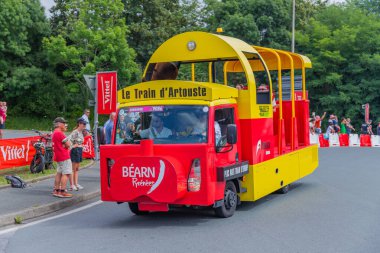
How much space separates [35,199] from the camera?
11977 mm

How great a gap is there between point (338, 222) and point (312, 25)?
4185 centimetres

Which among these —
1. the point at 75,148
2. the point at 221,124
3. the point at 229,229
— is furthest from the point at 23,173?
the point at 229,229

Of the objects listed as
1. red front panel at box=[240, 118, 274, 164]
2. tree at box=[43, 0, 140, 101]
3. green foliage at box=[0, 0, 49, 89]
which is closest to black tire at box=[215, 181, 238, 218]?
red front panel at box=[240, 118, 274, 164]

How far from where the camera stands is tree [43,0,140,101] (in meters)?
43.2

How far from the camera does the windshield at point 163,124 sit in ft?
31.2

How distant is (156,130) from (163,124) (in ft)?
0.51

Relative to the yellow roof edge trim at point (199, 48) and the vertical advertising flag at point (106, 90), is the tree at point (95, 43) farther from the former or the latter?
the yellow roof edge trim at point (199, 48)

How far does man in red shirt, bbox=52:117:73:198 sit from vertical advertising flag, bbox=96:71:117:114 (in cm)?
607

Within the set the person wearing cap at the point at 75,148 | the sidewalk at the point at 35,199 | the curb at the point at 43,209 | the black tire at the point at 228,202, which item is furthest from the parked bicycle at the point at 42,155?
the black tire at the point at 228,202

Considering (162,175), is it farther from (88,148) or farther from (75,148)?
(88,148)

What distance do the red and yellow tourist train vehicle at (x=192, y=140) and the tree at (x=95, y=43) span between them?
3202 centimetres

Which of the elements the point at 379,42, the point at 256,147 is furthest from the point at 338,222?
the point at 379,42

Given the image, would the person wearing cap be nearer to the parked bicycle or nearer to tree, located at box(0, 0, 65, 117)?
the parked bicycle

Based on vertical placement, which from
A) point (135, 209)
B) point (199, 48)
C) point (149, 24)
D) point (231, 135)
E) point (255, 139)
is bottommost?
point (135, 209)
